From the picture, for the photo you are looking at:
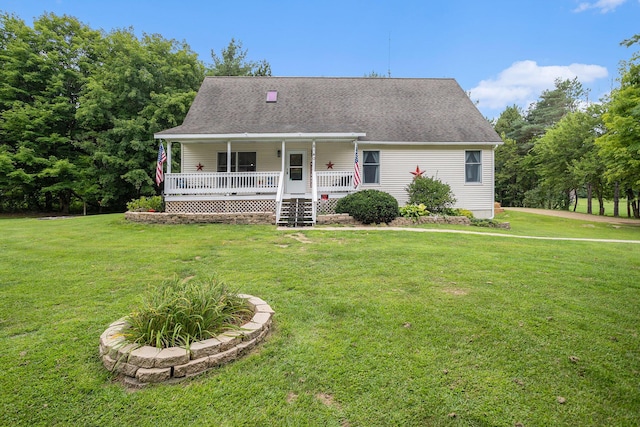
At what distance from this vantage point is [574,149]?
22859 mm

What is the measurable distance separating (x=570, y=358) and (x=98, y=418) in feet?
12.8

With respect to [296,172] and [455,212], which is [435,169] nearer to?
[455,212]

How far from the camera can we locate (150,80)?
18.6 meters

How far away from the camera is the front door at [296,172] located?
1488 cm

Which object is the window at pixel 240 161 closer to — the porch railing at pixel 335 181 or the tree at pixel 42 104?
the porch railing at pixel 335 181

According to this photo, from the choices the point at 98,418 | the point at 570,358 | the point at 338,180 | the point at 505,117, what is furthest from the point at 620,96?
the point at 505,117

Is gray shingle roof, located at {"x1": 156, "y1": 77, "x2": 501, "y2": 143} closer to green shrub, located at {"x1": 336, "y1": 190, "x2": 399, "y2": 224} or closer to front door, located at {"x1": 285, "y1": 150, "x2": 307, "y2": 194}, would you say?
front door, located at {"x1": 285, "y1": 150, "x2": 307, "y2": 194}

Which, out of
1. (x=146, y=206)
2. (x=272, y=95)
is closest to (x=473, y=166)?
(x=272, y=95)

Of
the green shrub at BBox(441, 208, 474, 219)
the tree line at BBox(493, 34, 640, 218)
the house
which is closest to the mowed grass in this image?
the tree line at BBox(493, 34, 640, 218)

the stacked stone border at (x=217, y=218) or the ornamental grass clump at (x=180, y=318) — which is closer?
the ornamental grass clump at (x=180, y=318)

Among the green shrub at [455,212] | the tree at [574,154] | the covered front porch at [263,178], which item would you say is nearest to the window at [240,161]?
the covered front porch at [263,178]

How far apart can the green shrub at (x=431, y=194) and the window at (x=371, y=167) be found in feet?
5.55

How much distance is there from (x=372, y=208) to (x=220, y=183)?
612 centimetres

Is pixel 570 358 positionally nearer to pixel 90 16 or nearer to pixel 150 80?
pixel 150 80
